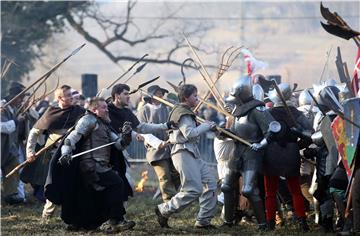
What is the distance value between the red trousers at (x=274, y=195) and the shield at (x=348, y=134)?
1377 mm

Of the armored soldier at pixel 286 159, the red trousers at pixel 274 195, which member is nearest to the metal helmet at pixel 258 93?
the armored soldier at pixel 286 159

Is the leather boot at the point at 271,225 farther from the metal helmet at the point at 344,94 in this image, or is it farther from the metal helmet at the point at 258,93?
the metal helmet at the point at 344,94

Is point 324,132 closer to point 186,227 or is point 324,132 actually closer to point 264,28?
point 186,227

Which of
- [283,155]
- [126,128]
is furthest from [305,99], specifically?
[126,128]

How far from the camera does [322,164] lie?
9.62 metres

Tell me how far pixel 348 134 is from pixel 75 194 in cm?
322

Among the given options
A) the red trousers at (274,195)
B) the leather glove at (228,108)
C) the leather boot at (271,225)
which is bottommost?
the leather boot at (271,225)

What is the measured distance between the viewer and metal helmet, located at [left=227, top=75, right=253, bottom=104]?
9.78 metres

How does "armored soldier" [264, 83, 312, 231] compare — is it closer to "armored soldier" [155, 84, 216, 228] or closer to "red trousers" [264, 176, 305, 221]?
"red trousers" [264, 176, 305, 221]

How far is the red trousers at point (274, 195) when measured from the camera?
9.79 meters

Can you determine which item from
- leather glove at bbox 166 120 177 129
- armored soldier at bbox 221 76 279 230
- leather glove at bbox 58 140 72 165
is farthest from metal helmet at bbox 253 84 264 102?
leather glove at bbox 58 140 72 165

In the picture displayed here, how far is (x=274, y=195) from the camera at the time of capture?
392 inches

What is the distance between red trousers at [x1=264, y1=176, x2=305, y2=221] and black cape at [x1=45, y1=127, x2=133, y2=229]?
162cm

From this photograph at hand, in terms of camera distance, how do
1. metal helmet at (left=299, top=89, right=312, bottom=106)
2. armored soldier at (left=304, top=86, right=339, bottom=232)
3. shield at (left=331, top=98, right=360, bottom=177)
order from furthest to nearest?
metal helmet at (left=299, top=89, right=312, bottom=106)
armored soldier at (left=304, top=86, right=339, bottom=232)
shield at (left=331, top=98, right=360, bottom=177)
